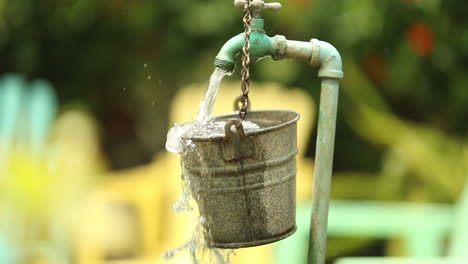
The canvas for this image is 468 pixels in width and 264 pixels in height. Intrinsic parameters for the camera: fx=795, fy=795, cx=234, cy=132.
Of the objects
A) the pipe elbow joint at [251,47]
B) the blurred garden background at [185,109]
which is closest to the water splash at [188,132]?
the pipe elbow joint at [251,47]

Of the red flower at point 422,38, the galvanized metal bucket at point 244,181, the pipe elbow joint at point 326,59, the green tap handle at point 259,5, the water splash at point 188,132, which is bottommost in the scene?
the galvanized metal bucket at point 244,181

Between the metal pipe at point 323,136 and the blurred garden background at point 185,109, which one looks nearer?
the metal pipe at point 323,136

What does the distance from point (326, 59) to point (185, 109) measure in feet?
7.61

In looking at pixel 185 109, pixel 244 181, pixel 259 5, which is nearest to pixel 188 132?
pixel 244 181

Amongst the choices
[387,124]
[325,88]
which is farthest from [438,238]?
[325,88]

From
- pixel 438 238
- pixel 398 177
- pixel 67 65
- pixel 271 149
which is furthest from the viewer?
pixel 67 65

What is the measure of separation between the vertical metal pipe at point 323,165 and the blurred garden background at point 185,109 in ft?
5.88

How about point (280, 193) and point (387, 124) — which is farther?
point (387, 124)

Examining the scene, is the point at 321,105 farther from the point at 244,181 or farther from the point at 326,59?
the point at 244,181

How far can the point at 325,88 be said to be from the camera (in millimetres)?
1474

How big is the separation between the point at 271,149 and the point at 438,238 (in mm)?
1805

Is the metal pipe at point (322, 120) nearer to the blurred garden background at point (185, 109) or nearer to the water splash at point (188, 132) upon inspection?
the water splash at point (188, 132)

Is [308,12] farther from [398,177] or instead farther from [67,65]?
[67,65]

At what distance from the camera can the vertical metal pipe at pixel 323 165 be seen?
1474mm
